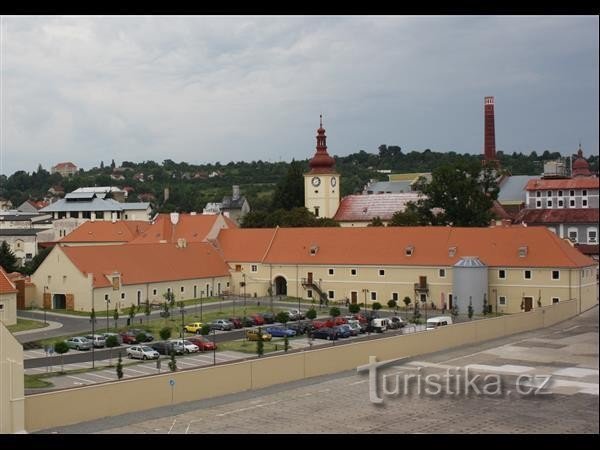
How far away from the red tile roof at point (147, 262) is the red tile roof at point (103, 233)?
1284 centimetres

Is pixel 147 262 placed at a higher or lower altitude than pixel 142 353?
higher

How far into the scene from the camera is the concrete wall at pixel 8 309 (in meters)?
32.0

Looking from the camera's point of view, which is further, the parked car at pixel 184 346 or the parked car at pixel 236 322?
the parked car at pixel 236 322

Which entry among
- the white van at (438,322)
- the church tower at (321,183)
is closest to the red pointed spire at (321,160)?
the church tower at (321,183)

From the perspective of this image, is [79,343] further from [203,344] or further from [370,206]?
[370,206]

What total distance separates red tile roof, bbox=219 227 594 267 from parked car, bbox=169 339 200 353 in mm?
16490

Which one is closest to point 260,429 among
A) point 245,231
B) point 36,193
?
point 245,231

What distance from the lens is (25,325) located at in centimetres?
3225

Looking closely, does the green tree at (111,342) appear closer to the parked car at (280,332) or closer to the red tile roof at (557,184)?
the parked car at (280,332)

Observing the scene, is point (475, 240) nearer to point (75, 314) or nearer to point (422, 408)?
point (75, 314)

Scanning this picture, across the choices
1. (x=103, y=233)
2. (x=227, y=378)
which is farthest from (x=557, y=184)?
(x=227, y=378)

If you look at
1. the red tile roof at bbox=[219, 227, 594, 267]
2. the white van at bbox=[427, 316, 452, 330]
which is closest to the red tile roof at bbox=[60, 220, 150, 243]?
the red tile roof at bbox=[219, 227, 594, 267]

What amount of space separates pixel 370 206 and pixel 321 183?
15.7ft
